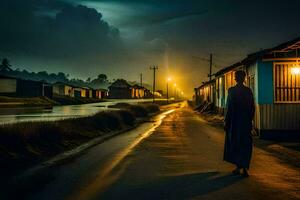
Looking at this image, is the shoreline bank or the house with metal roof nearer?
the shoreline bank

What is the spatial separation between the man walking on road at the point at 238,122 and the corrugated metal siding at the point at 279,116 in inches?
394

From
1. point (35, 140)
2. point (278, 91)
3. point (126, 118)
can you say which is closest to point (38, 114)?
point (126, 118)

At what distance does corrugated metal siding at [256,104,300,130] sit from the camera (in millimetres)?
18453

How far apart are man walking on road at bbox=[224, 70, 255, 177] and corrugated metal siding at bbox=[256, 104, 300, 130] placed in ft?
32.8

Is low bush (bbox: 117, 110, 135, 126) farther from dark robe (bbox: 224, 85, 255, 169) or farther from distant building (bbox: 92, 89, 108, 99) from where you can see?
distant building (bbox: 92, 89, 108, 99)

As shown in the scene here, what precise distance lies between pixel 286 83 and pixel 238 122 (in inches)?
415

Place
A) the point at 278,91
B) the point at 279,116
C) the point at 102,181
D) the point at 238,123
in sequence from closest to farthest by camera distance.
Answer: the point at 102,181
the point at 238,123
the point at 279,116
the point at 278,91

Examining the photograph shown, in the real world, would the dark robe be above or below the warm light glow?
below

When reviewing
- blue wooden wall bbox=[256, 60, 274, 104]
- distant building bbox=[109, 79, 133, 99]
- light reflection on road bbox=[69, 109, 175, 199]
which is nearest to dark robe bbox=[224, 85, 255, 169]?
light reflection on road bbox=[69, 109, 175, 199]

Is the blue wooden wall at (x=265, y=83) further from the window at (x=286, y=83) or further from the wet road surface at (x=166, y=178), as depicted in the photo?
the wet road surface at (x=166, y=178)

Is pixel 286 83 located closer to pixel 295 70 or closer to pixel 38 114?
pixel 295 70

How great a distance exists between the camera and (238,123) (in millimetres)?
9023

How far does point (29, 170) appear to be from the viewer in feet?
31.8

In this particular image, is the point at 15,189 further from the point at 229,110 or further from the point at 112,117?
the point at 112,117
